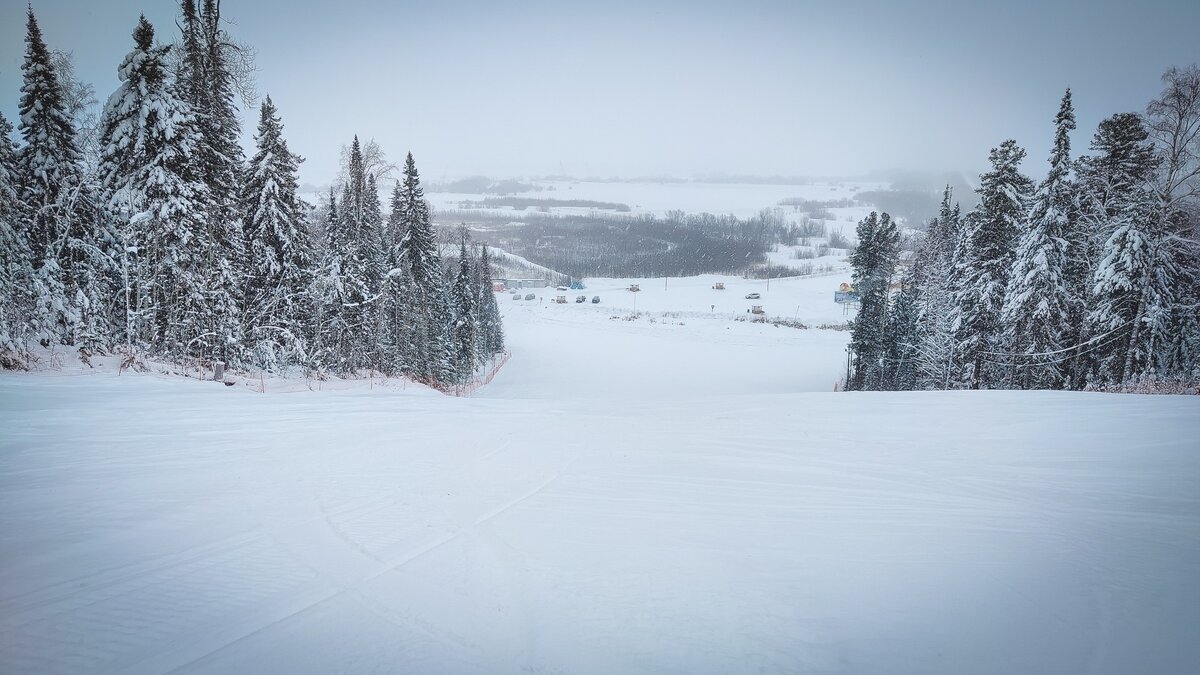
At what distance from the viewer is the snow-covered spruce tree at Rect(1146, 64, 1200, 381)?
572 inches

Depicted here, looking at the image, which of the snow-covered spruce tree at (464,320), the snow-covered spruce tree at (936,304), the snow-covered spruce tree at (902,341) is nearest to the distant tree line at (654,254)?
the snow-covered spruce tree at (464,320)

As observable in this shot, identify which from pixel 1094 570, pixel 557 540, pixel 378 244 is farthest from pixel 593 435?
pixel 378 244

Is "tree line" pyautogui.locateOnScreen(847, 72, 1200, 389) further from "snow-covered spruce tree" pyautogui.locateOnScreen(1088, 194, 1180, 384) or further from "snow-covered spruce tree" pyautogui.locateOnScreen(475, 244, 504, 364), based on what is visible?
"snow-covered spruce tree" pyautogui.locateOnScreen(475, 244, 504, 364)

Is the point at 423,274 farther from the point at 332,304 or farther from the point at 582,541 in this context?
the point at 582,541

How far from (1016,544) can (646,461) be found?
400 centimetres

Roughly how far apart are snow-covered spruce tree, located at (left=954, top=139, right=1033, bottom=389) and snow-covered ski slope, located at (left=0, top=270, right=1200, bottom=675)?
1444cm

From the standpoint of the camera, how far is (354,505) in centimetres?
493

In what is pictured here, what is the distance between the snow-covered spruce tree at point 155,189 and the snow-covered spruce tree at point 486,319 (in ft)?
98.9

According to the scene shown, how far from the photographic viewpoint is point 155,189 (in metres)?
14.7

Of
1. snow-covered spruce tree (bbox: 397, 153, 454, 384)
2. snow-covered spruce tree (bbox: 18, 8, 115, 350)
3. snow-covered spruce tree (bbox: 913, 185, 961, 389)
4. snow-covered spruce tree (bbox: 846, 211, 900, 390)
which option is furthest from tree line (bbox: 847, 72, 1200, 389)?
snow-covered spruce tree (bbox: 18, 8, 115, 350)

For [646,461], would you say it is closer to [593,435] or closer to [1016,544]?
[593,435]

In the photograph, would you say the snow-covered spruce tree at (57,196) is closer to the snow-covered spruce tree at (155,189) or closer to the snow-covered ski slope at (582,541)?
the snow-covered spruce tree at (155,189)

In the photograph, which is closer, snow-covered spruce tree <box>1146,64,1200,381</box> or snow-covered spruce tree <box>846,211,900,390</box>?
snow-covered spruce tree <box>1146,64,1200,381</box>

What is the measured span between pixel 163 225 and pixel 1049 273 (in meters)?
31.2
